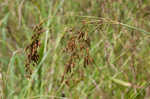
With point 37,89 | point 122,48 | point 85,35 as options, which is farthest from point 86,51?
point 122,48

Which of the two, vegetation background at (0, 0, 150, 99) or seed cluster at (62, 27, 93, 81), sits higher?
seed cluster at (62, 27, 93, 81)

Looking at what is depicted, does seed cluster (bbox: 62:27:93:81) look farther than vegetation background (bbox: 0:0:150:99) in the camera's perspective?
No

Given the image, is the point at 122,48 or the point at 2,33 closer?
the point at 122,48

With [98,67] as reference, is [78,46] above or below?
above

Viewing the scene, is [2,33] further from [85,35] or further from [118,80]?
[85,35]

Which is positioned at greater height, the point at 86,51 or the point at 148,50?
the point at 86,51

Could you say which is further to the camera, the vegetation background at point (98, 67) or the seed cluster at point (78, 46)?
the vegetation background at point (98, 67)

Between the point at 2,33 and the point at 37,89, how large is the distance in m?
0.66

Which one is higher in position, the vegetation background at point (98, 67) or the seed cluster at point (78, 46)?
the seed cluster at point (78, 46)

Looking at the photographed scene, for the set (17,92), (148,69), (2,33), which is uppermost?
(2,33)

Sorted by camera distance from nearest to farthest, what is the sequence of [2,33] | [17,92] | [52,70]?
[52,70]
[17,92]
[2,33]

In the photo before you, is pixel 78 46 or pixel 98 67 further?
pixel 98 67

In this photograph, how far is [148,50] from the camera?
1.79m

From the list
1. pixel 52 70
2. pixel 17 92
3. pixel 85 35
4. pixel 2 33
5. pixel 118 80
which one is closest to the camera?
pixel 85 35
